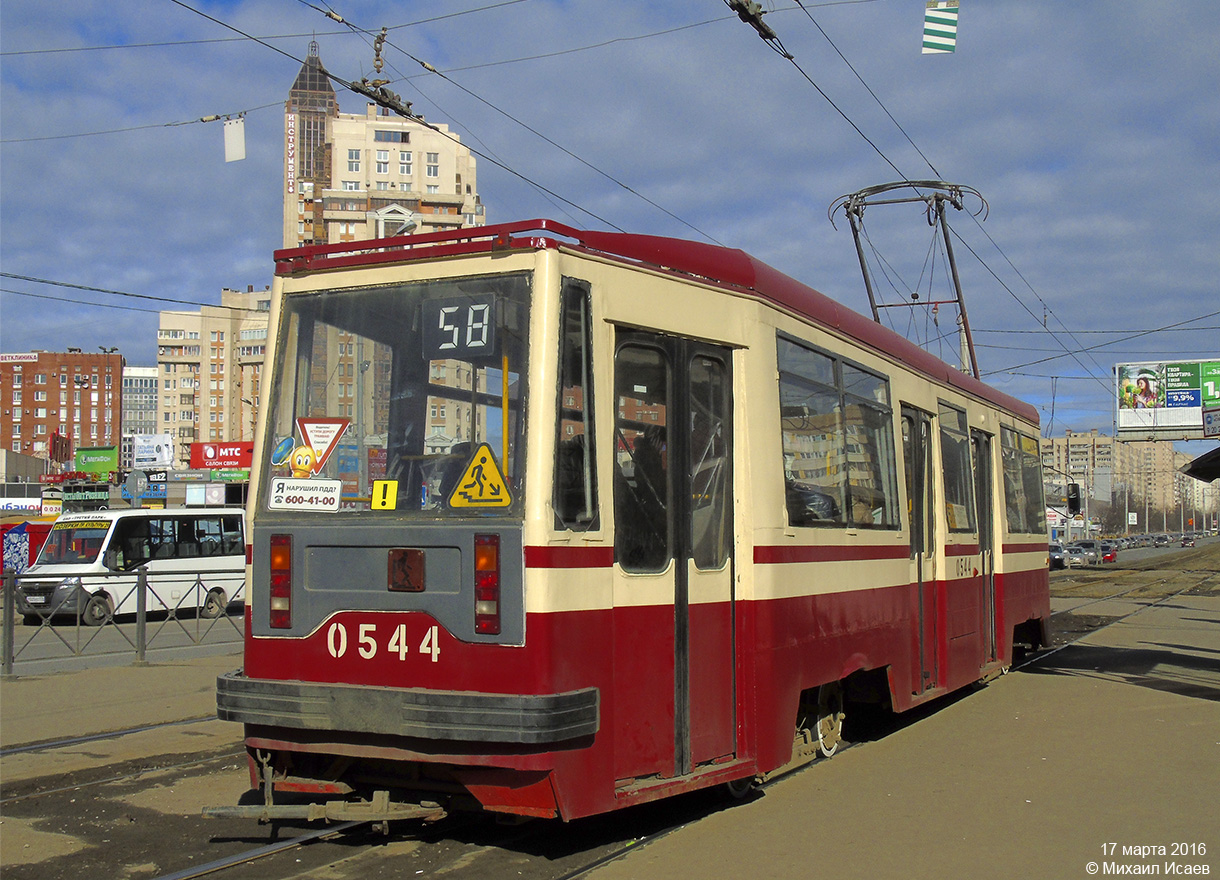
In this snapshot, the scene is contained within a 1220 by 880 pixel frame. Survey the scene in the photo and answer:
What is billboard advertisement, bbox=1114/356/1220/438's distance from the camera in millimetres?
51688

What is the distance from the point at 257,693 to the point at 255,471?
1.14 m

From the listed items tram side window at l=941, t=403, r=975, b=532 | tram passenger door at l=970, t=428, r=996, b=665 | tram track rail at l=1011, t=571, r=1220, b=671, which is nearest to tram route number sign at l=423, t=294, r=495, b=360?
tram side window at l=941, t=403, r=975, b=532

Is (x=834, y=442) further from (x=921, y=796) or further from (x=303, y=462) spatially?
(x=303, y=462)

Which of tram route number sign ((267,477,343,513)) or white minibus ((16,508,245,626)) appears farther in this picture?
white minibus ((16,508,245,626))

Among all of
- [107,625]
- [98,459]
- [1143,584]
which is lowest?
[1143,584]

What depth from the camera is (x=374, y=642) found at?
5113mm

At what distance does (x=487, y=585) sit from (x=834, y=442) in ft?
10.4

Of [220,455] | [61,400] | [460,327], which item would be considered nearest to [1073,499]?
[460,327]

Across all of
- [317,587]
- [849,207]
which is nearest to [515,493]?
[317,587]

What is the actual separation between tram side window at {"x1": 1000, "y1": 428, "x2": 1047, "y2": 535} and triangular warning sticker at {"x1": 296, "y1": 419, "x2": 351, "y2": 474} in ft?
28.4

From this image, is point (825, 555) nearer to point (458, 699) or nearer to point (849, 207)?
point (458, 699)

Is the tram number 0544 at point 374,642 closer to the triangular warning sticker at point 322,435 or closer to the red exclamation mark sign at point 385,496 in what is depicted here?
the red exclamation mark sign at point 385,496

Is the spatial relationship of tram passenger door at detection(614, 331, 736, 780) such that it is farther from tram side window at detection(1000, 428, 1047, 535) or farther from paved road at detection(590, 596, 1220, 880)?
tram side window at detection(1000, 428, 1047, 535)

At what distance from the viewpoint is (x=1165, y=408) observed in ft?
173
